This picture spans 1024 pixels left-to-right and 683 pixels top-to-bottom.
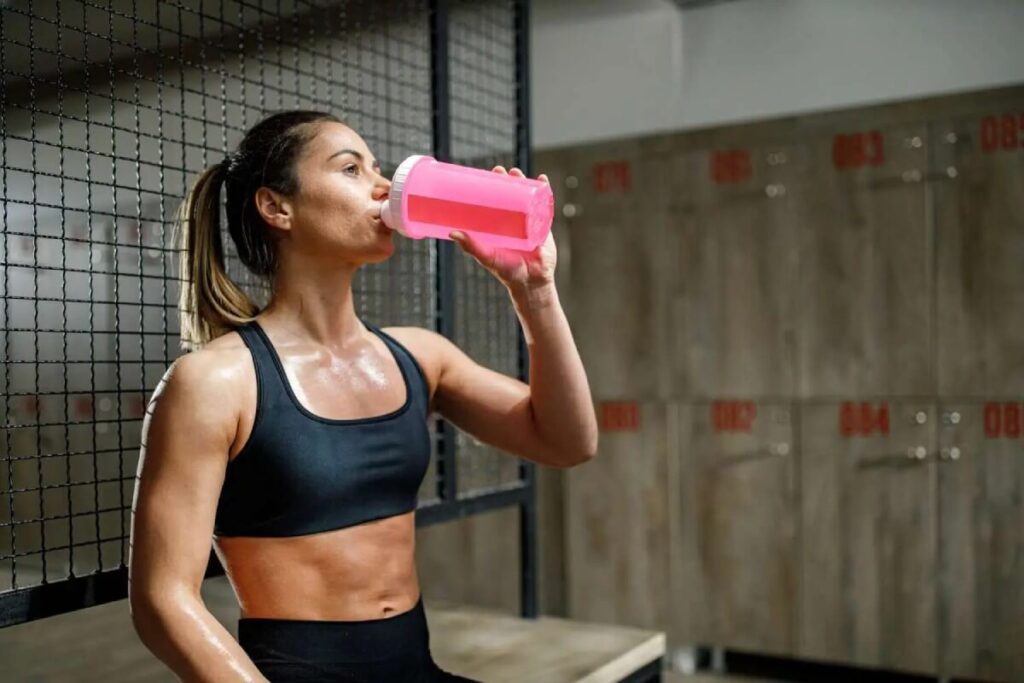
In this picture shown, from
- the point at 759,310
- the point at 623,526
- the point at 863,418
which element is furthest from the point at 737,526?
the point at 759,310

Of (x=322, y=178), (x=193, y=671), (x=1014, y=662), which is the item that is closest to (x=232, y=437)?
(x=193, y=671)

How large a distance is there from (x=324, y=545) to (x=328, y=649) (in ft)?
0.45

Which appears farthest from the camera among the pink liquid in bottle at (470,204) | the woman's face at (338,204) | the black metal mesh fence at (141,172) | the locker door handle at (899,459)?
the black metal mesh fence at (141,172)

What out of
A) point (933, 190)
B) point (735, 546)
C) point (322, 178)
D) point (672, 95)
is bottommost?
point (735, 546)

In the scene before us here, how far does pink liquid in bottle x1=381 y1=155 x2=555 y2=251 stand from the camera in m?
1.19

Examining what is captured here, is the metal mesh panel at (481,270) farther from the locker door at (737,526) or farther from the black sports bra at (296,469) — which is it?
the black sports bra at (296,469)

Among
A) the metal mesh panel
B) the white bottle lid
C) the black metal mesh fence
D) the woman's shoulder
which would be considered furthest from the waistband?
the metal mesh panel

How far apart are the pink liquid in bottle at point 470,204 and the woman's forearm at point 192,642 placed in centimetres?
52

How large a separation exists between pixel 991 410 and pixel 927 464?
262mm

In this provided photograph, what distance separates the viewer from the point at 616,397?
3.78 metres

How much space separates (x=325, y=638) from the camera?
4.21 feet

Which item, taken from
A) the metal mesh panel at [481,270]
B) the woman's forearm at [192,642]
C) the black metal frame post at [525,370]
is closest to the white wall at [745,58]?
the metal mesh panel at [481,270]

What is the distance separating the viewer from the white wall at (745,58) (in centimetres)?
326

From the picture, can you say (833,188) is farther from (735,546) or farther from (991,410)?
(735,546)
